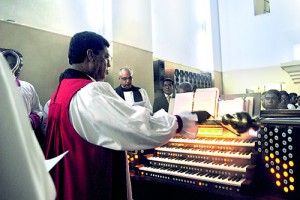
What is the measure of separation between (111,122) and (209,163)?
132cm

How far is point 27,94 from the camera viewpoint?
3.23 metres

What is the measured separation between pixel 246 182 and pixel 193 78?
752 centimetres

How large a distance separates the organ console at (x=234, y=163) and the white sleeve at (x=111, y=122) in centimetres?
88

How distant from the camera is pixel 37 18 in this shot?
14.2ft

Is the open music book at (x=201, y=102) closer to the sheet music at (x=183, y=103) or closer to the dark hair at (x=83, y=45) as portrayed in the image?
the sheet music at (x=183, y=103)

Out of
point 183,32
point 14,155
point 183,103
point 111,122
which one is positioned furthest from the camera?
point 183,32

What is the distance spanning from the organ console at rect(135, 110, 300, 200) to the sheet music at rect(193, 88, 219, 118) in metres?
0.16

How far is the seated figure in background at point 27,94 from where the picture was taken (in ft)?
9.66

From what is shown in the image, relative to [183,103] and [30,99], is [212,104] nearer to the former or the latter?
[183,103]

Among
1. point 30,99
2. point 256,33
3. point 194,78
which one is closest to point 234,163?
point 30,99

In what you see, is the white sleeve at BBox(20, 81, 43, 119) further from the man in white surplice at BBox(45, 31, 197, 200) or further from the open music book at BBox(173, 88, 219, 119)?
the open music book at BBox(173, 88, 219, 119)

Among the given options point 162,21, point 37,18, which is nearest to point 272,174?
point 37,18

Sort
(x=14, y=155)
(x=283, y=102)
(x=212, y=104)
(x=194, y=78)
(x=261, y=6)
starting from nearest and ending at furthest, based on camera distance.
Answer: (x=14, y=155)
(x=212, y=104)
(x=283, y=102)
(x=194, y=78)
(x=261, y=6)

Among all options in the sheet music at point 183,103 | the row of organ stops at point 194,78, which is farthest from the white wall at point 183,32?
the sheet music at point 183,103
